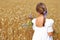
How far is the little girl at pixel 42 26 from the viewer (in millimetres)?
A: 1739

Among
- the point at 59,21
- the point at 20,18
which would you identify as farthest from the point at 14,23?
the point at 59,21

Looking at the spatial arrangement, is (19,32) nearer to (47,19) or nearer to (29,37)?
(29,37)

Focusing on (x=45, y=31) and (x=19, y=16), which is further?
(x=19, y=16)

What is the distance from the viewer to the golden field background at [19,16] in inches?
71.9

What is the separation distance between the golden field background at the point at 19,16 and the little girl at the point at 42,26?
0.05 metres

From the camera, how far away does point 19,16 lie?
6.11ft

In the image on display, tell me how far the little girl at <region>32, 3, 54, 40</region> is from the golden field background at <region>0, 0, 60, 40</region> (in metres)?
0.05

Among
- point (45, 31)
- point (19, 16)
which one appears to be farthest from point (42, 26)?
point (19, 16)

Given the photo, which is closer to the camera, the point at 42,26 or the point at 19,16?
the point at 42,26

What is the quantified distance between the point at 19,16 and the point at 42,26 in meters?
0.22

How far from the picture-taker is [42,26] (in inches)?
68.9

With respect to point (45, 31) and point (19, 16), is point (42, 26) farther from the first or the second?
point (19, 16)

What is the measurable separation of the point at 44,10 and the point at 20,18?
21cm

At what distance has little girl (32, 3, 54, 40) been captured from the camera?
68.5 inches
